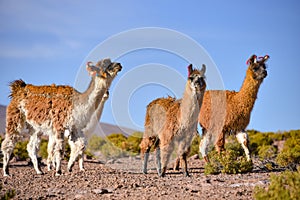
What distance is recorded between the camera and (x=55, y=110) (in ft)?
37.2

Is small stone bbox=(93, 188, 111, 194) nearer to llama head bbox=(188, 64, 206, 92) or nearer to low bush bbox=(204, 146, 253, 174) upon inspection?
llama head bbox=(188, 64, 206, 92)

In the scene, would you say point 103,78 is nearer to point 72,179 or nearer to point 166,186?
point 72,179

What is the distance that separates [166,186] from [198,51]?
4.01 m

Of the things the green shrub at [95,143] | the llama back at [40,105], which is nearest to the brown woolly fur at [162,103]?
the llama back at [40,105]

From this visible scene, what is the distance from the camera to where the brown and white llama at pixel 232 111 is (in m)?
12.8

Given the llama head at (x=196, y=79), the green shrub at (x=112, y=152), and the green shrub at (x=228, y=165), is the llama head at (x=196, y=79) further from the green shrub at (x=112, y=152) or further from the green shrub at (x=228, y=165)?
the green shrub at (x=112, y=152)

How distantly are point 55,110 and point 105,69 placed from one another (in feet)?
5.72

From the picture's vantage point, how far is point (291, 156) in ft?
41.7

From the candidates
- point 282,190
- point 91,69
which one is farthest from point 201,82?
point 282,190

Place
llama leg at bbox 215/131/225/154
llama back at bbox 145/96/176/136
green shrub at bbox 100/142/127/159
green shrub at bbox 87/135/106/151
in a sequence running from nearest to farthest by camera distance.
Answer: llama back at bbox 145/96/176/136, llama leg at bbox 215/131/225/154, green shrub at bbox 100/142/127/159, green shrub at bbox 87/135/106/151

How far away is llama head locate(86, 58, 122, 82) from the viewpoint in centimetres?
1079

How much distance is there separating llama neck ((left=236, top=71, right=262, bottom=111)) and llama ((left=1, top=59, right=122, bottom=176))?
4191 mm

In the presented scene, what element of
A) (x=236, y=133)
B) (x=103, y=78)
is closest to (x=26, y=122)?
(x=103, y=78)

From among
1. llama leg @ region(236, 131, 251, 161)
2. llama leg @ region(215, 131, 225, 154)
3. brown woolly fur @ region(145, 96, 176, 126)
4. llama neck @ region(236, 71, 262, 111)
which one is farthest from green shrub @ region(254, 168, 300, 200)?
llama neck @ region(236, 71, 262, 111)
